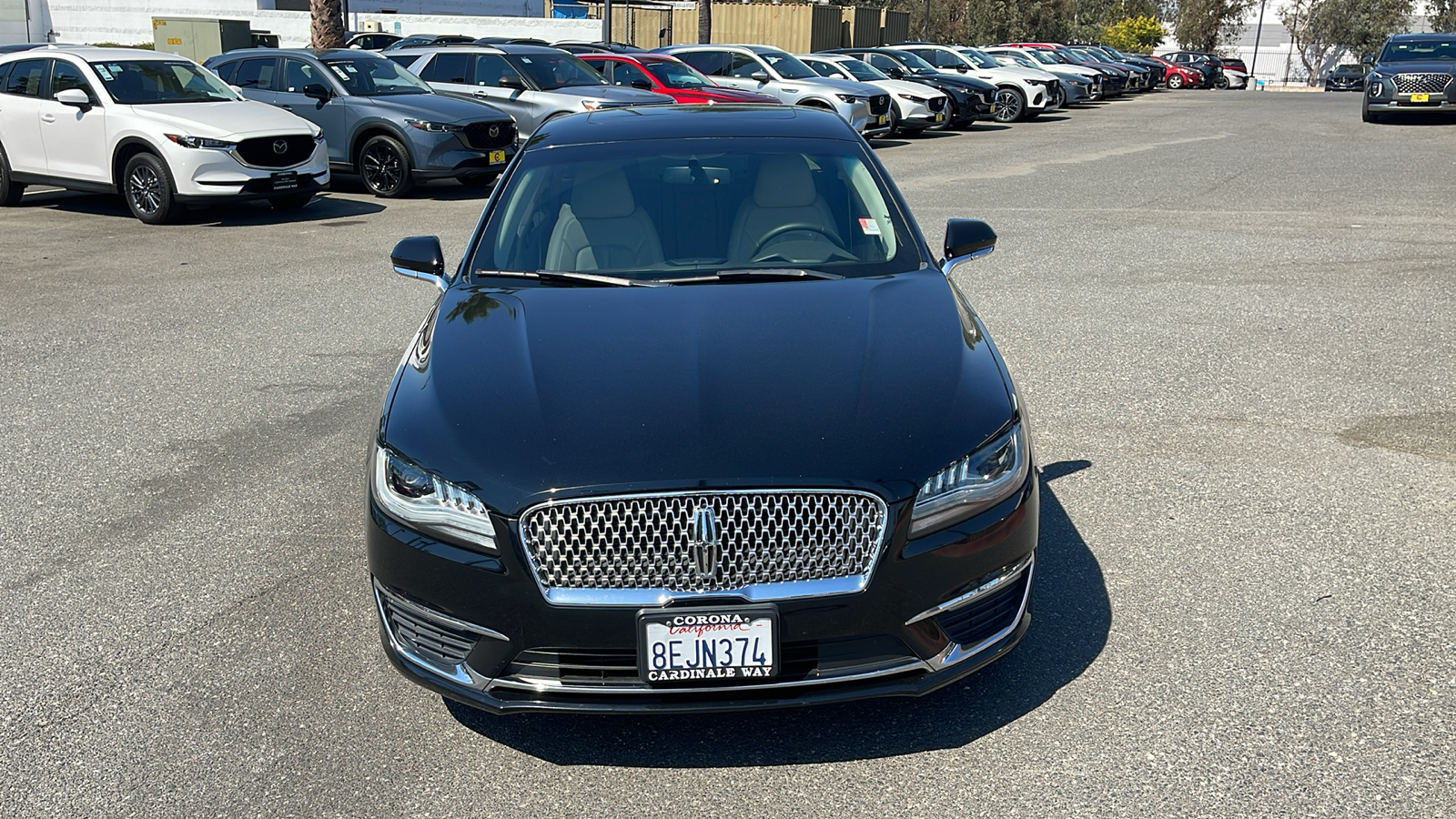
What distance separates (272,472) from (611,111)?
86.7 inches

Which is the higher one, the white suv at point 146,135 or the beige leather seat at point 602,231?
the beige leather seat at point 602,231

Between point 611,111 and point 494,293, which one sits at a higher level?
point 611,111

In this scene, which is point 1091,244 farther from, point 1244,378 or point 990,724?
point 990,724

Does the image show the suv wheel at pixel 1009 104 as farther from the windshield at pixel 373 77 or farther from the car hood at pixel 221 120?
the car hood at pixel 221 120

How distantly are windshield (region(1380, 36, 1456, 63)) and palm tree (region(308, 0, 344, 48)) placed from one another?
68.9 feet

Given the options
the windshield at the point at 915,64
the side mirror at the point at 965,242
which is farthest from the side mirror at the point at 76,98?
the windshield at the point at 915,64

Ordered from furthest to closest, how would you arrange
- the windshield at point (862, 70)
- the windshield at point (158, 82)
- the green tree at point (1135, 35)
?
the green tree at point (1135, 35)
the windshield at point (862, 70)
the windshield at point (158, 82)

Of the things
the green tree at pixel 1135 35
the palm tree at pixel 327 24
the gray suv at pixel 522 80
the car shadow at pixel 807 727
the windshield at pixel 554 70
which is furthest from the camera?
the green tree at pixel 1135 35

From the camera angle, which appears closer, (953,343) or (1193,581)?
(953,343)

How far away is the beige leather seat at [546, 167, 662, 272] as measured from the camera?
4.73 meters

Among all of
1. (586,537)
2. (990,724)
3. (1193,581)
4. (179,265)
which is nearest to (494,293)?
(586,537)

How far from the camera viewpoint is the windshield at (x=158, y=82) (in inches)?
544

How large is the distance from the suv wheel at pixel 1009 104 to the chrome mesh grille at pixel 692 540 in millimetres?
27596

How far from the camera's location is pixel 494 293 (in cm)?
449
